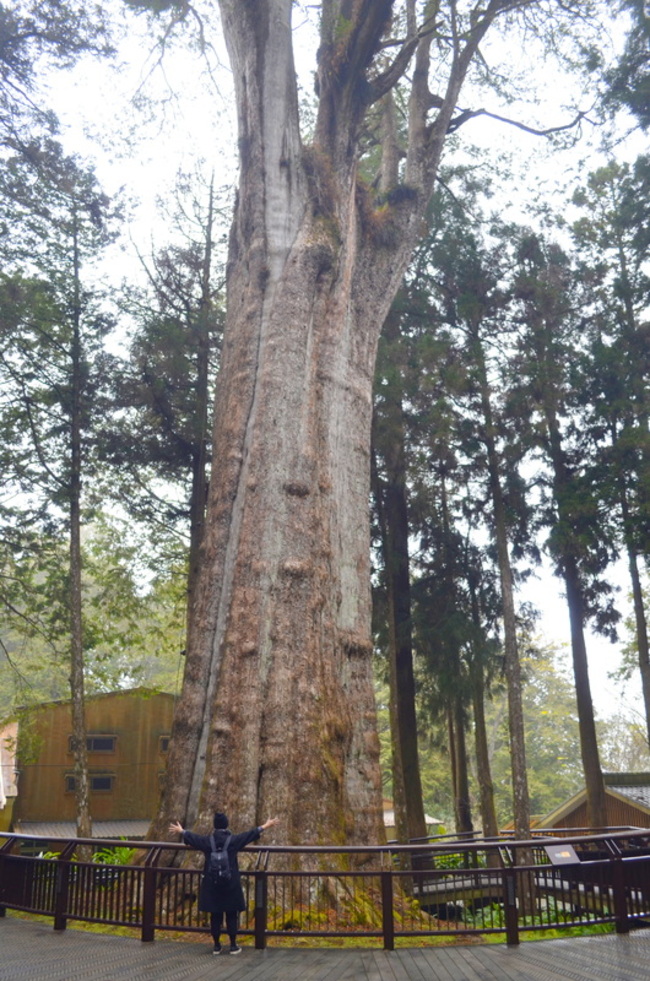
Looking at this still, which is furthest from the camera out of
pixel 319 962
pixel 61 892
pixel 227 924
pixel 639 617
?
pixel 639 617

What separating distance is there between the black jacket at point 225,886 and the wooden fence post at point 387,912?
93 cm

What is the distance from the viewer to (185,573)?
1750cm

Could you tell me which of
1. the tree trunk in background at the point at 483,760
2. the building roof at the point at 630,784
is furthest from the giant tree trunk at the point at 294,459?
the building roof at the point at 630,784

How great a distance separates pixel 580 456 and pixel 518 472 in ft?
6.07

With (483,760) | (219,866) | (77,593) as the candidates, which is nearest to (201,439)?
(77,593)

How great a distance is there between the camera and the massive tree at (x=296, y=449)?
275 inches

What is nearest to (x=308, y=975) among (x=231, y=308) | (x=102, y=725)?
(x=231, y=308)

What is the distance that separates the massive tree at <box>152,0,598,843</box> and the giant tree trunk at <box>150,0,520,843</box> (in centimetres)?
2

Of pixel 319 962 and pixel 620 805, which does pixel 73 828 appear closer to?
pixel 620 805

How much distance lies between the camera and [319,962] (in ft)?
Result: 17.5

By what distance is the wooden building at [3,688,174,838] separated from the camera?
19703mm

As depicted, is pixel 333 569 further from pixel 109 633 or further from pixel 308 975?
pixel 109 633

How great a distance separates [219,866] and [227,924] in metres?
0.36

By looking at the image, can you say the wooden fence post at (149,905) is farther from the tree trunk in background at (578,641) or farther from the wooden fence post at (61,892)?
the tree trunk in background at (578,641)
